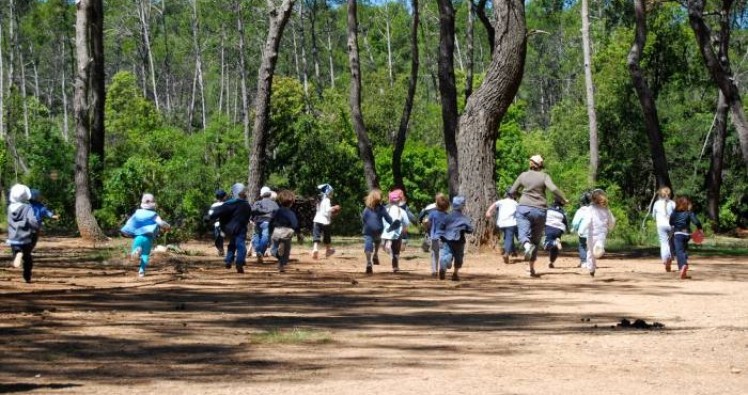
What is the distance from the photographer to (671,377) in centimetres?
806

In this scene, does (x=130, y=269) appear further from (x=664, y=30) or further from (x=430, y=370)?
(x=664, y=30)

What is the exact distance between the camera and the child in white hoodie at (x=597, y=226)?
17.6 metres

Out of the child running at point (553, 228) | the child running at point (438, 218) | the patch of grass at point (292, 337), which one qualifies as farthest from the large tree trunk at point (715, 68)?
the patch of grass at point (292, 337)

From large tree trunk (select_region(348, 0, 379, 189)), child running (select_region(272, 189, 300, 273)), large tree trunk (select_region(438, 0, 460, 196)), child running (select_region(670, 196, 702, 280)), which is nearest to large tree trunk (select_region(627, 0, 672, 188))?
large tree trunk (select_region(438, 0, 460, 196))

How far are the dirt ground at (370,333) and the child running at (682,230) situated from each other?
0.28 m

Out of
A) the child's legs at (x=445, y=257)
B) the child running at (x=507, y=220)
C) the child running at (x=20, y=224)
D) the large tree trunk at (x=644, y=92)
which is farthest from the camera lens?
the large tree trunk at (x=644, y=92)

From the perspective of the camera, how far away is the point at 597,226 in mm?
17844

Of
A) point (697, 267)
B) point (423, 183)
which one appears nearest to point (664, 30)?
point (423, 183)

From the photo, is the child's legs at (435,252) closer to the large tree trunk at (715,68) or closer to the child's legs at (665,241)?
the child's legs at (665,241)

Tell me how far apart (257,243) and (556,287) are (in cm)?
734

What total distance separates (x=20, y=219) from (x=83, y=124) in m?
11.1

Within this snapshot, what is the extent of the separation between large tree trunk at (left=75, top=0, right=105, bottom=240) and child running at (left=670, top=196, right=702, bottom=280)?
1459cm

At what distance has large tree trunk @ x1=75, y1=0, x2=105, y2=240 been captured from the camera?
26703mm

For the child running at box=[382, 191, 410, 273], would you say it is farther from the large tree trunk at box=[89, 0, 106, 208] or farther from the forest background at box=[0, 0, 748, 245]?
the large tree trunk at box=[89, 0, 106, 208]
